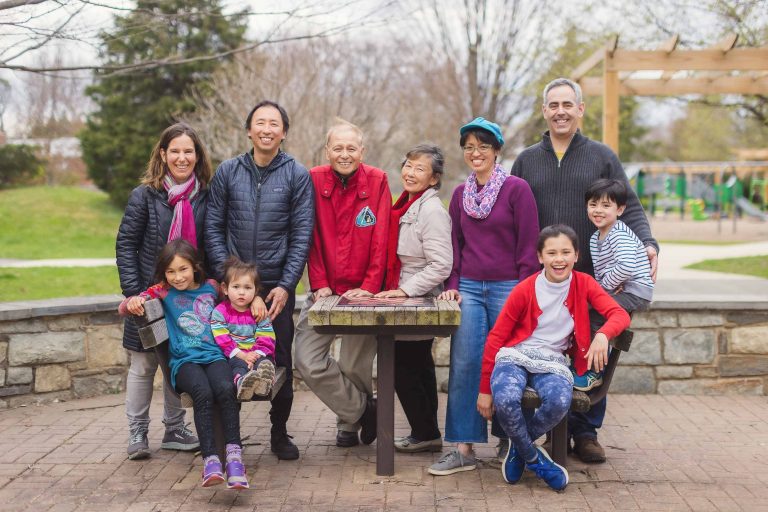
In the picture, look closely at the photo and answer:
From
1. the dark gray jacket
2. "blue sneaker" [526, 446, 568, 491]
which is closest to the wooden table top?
"blue sneaker" [526, 446, 568, 491]

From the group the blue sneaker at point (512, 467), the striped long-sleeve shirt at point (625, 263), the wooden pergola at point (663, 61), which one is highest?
the wooden pergola at point (663, 61)

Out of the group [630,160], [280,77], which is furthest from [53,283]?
[630,160]

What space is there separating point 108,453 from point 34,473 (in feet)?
1.48

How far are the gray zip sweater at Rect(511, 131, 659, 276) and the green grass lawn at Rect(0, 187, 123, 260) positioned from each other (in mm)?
11031

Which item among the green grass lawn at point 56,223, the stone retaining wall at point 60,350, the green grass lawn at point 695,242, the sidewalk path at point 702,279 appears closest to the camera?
the stone retaining wall at point 60,350

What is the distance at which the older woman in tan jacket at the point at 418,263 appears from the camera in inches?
169

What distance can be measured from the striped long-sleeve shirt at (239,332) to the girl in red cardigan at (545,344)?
1.12 m

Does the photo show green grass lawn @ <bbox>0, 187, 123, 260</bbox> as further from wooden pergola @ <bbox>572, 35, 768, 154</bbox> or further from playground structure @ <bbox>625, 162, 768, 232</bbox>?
playground structure @ <bbox>625, 162, 768, 232</bbox>

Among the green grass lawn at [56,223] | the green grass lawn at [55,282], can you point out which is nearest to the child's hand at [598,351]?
the green grass lawn at [55,282]

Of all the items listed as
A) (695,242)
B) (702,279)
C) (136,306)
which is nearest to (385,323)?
(136,306)

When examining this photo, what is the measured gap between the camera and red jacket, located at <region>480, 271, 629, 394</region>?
4.03m

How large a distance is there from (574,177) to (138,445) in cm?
281

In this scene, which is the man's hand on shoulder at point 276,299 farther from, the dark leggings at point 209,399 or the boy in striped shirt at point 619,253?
the boy in striped shirt at point 619,253

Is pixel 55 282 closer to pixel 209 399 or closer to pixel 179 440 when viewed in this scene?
pixel 179 440
